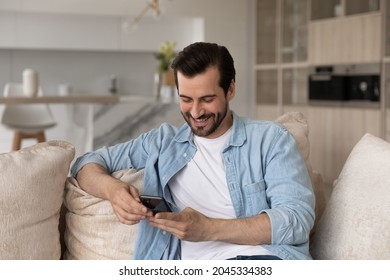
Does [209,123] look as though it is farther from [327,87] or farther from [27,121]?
Answer: [327,87]

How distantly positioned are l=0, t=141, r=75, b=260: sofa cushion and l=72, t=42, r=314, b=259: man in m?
0.11

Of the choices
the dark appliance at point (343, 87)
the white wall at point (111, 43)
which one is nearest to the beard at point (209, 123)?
the dark appliance at point (343, 87)

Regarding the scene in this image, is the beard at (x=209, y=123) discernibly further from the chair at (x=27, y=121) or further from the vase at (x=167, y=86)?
the chair at (x=27, y=121)

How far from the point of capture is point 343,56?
6398mm

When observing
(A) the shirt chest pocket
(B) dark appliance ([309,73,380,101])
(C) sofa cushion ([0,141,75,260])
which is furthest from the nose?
(B) dark appliance ([309,73,380,101])

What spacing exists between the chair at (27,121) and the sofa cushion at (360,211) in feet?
13.9

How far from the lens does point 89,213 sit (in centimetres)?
211

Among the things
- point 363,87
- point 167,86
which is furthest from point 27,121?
point 363,87

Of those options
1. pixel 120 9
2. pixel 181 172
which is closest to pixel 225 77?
pixel 181 172

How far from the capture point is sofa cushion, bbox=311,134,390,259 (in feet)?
6.40

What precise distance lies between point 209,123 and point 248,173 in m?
0.19
